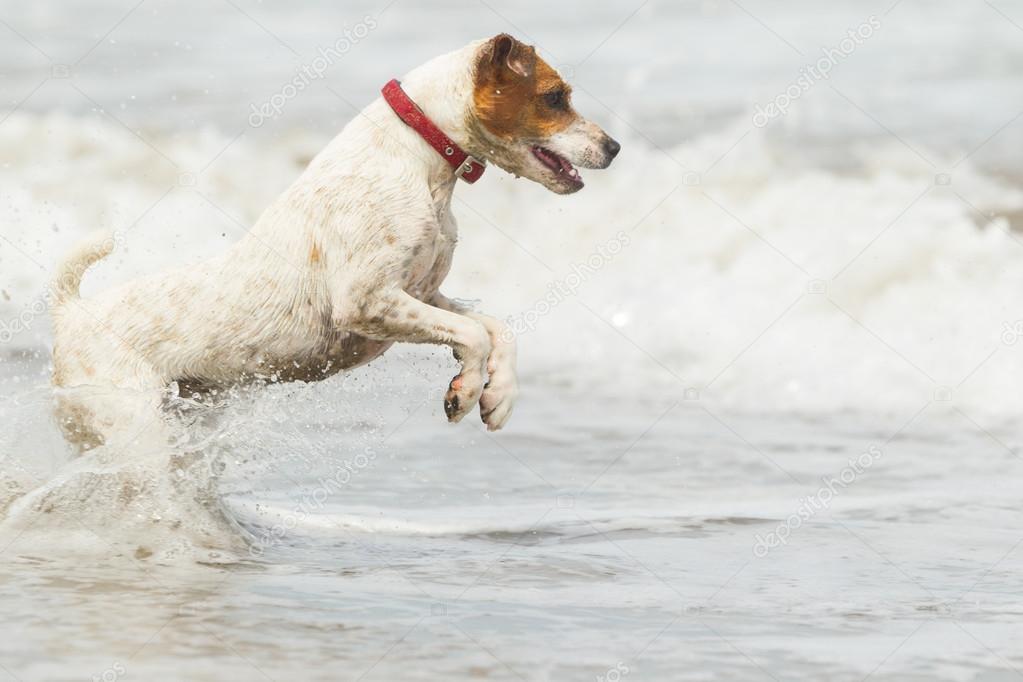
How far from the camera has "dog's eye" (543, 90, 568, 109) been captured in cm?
526

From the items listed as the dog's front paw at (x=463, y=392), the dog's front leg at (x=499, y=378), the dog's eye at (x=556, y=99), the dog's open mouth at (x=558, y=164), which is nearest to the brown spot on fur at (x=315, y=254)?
the dog's front leg at (x=499, y=378)

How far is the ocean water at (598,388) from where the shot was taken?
4668 mm

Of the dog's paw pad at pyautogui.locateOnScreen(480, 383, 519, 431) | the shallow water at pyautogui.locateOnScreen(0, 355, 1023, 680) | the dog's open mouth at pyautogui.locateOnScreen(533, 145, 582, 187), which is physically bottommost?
the shallow water at pyautogui.locateOnScreen(0, 355, 1023, 680)

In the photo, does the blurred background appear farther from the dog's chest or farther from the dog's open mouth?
the dog's open mouth

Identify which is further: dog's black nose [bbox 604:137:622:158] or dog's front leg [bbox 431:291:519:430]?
dog's black nose [bbox 604:137:622:158]

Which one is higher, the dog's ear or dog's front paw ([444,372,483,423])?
the dog's ear

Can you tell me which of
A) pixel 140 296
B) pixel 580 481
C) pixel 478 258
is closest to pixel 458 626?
pixel 140 296

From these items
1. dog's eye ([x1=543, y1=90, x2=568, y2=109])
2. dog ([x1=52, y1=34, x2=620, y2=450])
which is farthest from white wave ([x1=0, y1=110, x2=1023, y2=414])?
dog's eye ([x1=543, y1=90, x2=568, y2=109])

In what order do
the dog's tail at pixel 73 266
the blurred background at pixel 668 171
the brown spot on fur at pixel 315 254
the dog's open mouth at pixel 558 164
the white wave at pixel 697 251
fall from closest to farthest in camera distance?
the brown spot on fur at pixel 315 254
the dog's open mouth at pixel 558 164
the dog's tail at pixel 73 266
the white wave at pixel 697 251
the blurred background at pixel 668 171

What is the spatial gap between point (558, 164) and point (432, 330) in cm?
73

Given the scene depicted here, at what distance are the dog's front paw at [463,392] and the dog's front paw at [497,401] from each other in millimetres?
35

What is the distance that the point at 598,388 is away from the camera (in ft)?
32.7

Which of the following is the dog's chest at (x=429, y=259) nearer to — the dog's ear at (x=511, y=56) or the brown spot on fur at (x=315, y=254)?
the brown spot on fur at (x=315, y=254)

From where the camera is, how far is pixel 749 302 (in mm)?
11141
